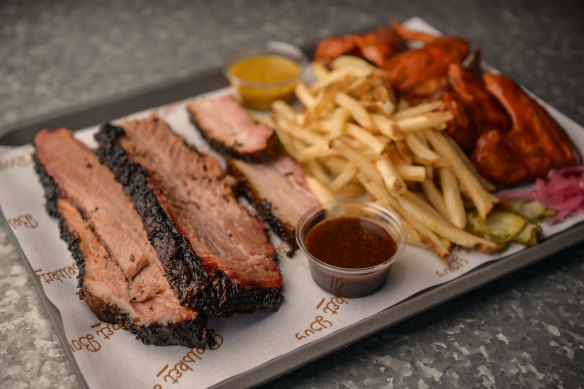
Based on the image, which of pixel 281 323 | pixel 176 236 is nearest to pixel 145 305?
pixel 176 236

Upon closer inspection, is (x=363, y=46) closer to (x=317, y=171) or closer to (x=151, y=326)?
(x=317, y=171)

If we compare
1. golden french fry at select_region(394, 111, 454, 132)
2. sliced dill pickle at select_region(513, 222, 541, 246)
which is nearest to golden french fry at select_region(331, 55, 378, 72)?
golden french fry at select_region(394, 111, 454, 132)

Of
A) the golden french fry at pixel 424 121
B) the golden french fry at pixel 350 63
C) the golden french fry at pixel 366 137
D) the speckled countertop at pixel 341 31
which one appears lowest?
the speckled countertop at pixel 341 31

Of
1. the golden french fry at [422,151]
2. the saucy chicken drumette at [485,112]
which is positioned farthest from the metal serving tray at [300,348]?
the golden french fry at [422,151]

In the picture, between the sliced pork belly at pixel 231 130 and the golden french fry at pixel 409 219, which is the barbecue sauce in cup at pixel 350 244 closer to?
the golden french fry at pixel 409 219

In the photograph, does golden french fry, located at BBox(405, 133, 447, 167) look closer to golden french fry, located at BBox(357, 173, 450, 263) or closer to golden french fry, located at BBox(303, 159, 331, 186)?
golden french fry, located at BBox(357, 173, 450, 263)

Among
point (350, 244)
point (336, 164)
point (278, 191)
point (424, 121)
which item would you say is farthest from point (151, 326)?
point (424, 121)

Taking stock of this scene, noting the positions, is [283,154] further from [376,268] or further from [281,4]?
[281,4]
